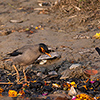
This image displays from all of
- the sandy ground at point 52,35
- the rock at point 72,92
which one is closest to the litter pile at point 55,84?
the rock at point 72,92

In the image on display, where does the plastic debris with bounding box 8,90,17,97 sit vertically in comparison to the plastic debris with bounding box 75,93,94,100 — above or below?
below

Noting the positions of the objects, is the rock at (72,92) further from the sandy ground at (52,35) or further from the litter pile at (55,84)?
the sandy ground at (52,35)

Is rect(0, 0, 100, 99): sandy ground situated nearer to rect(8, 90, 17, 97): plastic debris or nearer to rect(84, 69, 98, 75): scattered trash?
rect(84, 69, 98, 75): scattered trash

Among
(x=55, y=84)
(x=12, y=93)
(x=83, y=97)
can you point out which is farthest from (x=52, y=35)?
(x=83, y=97)

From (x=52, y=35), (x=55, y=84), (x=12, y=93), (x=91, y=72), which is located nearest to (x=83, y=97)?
(x=55, y=84)

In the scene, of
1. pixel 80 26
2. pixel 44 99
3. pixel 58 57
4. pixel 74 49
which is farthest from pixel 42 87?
pixel 80 26

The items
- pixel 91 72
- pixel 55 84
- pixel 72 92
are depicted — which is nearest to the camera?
pixel 72 92

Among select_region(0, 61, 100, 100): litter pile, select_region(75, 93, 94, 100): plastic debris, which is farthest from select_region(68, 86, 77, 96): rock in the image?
select_region(75, 93, 94, 100): plastic debris

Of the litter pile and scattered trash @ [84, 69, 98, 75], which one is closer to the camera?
the litter pile

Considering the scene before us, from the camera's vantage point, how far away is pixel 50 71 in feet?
17.0

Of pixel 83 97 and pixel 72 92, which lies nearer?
pixel 83 97

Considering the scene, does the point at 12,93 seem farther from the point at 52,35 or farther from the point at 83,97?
the point at 52,35

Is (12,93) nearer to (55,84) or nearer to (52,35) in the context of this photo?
(55,84)

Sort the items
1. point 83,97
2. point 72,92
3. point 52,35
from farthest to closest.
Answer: point 52,35, point 72,92, point 83,97
